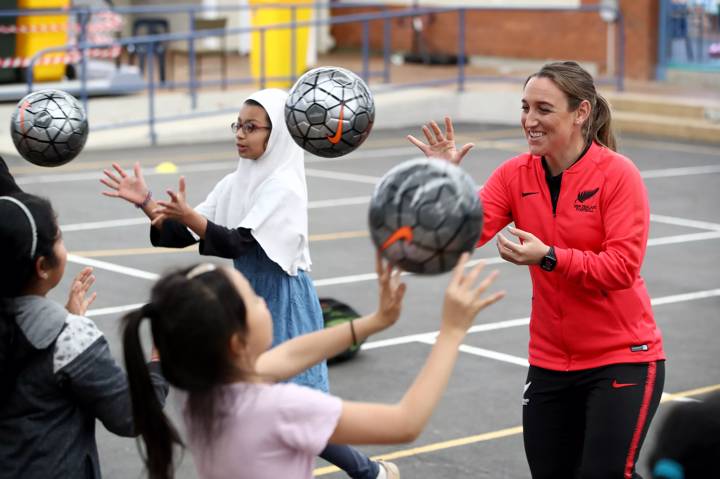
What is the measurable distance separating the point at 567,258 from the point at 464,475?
2159mm

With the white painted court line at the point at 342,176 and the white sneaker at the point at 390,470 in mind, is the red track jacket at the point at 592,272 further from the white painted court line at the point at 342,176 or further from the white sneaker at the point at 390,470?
the white painted court line at the point at 342,176

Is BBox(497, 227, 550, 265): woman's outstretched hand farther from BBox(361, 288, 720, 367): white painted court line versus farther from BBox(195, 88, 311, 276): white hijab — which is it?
BBox(361, 288, 720, 367): white painted court line

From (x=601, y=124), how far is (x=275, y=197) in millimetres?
1528

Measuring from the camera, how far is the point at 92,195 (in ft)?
52.1

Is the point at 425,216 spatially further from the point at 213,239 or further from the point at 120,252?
the point at 120,252

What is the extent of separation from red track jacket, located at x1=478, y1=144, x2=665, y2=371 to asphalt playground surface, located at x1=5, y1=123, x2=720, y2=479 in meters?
0.58

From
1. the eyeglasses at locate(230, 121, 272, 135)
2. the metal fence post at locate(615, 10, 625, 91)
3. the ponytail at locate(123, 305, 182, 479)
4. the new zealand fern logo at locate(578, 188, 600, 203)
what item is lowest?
the ponytail at locate(123, 305, 182, 479)

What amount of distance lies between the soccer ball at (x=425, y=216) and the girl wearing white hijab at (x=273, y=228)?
2.16 meters

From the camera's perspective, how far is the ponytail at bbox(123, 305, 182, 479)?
3531 mm

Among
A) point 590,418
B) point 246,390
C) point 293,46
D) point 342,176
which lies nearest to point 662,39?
point 293,46

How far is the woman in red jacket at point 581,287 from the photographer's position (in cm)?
485

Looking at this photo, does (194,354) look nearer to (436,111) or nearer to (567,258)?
(567,258)

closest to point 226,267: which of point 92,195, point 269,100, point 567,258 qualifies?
point 567,258

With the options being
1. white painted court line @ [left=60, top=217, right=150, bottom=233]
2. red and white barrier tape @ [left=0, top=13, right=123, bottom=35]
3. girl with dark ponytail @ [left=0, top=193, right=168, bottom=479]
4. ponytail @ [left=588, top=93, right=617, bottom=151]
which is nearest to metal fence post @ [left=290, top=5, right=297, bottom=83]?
red and white barrier tape @ [left=0, top=13, right=123, bottom=35]
